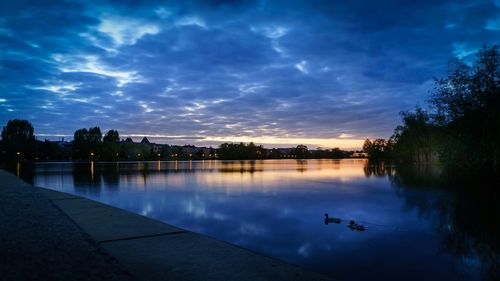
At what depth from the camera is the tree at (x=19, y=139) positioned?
13075 centimetres

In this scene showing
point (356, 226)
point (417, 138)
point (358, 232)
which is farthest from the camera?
point (417, 138)

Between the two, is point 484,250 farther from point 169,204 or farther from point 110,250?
point 169,204

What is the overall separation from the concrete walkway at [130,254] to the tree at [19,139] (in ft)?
446

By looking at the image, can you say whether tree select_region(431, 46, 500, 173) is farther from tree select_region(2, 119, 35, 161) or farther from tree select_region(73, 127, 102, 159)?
tree select_region(73, 127, 102, 159)

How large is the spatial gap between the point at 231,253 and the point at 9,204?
35.5 feet

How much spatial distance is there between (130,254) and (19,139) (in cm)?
16954

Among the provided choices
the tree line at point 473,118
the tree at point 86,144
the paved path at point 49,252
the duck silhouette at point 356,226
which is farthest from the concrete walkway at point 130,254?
the tree at point 86,144

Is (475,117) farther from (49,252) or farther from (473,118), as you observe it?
(49,252)

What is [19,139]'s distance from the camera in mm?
151250

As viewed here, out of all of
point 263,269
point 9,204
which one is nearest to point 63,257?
point 263,269

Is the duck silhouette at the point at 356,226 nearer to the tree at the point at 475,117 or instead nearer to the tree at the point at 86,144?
the tree at the point at 475,117

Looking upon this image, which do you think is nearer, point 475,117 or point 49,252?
point 49,252

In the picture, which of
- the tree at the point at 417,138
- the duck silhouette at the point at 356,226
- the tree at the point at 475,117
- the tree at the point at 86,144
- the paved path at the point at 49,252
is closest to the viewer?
the paved path at the point at 49,252

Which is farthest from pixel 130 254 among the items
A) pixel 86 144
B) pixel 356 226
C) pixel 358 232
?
pixel 86 144
